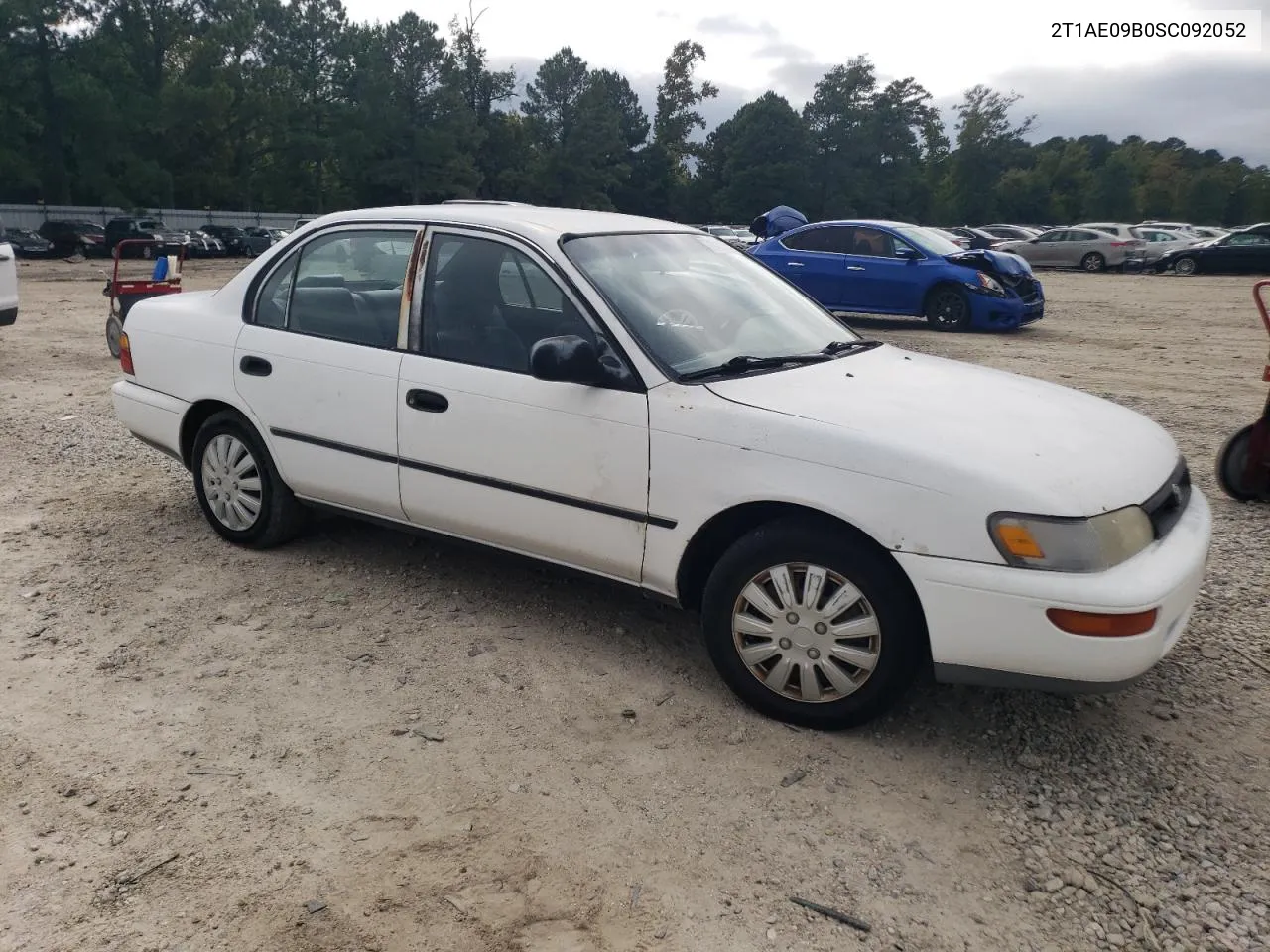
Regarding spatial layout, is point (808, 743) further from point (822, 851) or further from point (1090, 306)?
point (1090, 306)

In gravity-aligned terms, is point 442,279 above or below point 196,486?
above

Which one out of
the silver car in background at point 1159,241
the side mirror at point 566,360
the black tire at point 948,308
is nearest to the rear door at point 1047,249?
the silver car in background at point 1159,241

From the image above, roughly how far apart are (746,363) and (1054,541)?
128cm

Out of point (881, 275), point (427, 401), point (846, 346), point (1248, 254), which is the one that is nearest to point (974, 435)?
point (846, 346)

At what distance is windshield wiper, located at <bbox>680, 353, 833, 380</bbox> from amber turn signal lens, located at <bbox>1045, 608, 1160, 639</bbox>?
53.2 inches

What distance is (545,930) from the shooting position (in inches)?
94.0

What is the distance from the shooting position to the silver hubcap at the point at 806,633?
10.1 ft

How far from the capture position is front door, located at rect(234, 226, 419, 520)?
4059mm

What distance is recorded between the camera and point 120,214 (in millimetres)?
49438

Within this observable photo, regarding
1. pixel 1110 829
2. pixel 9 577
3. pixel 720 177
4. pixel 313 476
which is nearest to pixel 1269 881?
pixel 1110 829

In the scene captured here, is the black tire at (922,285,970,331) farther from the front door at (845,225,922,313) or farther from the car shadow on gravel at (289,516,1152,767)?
the car shadow on gravel at (289,516,1152,767)

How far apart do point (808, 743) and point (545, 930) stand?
1140mm

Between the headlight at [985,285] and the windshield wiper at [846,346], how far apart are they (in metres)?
9.86

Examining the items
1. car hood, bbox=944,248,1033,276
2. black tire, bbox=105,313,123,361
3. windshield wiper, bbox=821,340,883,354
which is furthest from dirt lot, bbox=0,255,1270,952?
car hood, bbox=944,248,1033,276
